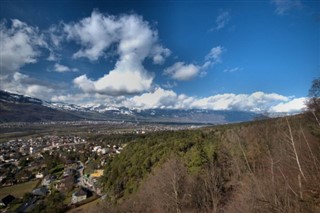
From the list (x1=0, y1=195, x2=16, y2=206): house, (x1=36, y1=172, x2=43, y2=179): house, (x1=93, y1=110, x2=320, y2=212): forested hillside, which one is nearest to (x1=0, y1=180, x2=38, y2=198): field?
(x1=0, y1=195, x2=16, y2=206): house

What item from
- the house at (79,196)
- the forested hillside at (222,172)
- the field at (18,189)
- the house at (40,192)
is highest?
the forested hillside at (222,172)

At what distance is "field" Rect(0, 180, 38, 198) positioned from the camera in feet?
192

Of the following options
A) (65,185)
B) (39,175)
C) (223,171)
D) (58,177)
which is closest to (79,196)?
(65,185)

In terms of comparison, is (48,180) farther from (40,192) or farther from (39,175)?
(40,192)

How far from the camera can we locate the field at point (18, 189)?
5845cm

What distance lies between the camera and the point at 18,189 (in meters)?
62.2

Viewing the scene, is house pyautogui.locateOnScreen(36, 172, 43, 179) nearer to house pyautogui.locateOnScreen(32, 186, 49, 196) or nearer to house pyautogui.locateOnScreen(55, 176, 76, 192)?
house pyautogui.locateOnScreen(55, 176, 76, 192)

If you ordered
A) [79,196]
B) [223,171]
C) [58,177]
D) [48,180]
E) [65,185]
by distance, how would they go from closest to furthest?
[223,171] < [79,196] < [65,185] < [48,180] < [58,177]

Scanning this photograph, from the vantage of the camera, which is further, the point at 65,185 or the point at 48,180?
the point at 48,180

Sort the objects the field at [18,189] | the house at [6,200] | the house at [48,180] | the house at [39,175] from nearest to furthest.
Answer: the house at [6,200] → the field at [18,189] → the house at [48,180] → the house at [39,175]

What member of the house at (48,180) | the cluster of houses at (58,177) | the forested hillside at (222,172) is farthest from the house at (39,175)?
the forested hillside at (222,172)

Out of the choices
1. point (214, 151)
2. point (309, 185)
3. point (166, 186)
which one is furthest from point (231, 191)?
point (309, 185)

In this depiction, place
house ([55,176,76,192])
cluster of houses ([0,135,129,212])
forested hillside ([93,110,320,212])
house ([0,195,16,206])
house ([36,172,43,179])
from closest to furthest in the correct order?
forested hillside ([93,110,320,212]) → house ([0,195,16,206]) → cluster of houses ([0,135,129,212]) → house ([55,176,76,192]) → house ([36,172,43,179])

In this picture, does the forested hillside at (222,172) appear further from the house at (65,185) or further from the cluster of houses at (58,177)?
the house at (65,185)
